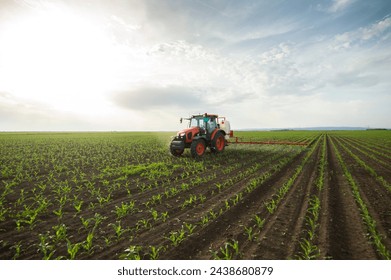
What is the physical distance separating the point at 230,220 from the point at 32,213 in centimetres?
453

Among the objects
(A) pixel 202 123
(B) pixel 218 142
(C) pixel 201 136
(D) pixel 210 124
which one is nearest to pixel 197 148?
(C) pixel 201 136

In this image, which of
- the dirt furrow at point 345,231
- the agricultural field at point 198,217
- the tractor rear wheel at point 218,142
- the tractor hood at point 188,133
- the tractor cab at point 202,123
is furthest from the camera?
the tractor rear wheel at point 218,142

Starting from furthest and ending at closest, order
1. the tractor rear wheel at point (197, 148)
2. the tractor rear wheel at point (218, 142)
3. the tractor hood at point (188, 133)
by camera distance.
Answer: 1. the tractor rear wheel at point (218, 142)
2. the tractor hood at point (188, 133)
3. the tractor rear wheel at point (197, 148)

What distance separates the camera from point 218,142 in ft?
45.8

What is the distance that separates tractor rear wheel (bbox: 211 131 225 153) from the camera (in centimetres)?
1341

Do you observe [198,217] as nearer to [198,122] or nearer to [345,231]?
[345,231]

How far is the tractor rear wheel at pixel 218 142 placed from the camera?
13414mm

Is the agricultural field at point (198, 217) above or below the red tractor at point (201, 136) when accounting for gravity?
below

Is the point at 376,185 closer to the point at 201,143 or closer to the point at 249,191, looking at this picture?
the point at 249,191

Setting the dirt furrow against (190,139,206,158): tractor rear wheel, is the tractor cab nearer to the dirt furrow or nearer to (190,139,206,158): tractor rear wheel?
(190,139,206,158): tractor rear wheel

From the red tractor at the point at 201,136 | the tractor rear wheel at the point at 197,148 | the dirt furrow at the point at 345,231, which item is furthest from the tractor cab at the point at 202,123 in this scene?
the dirt furrow at the point at 345,231

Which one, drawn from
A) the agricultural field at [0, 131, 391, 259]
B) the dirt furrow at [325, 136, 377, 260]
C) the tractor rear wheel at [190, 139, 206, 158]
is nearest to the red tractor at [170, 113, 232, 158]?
the tractor rear wheel at [190, 139, 206, 158]

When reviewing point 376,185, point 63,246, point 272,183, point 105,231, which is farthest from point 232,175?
point 63,246

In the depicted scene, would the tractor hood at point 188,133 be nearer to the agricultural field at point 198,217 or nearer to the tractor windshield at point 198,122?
the tractor windshield at point 198,122
